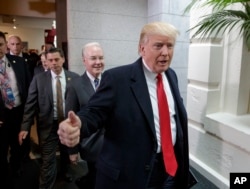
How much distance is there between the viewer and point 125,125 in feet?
3.91

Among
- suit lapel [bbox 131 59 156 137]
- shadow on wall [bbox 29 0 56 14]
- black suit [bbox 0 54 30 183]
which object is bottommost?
black suit [bbox 0 54 30 183]

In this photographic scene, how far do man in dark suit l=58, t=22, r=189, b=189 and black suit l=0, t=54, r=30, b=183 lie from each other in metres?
1.56

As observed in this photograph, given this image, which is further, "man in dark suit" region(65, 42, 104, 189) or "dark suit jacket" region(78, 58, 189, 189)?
"man in dark suit" region(65, 42, 104, 189)

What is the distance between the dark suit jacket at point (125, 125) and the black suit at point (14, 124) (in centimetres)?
161

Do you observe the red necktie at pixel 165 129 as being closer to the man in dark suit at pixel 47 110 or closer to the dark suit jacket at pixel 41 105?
the man in dark suit at pixel 47 110

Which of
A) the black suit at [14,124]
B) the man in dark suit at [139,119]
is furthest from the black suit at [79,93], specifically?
the black suit at [14,124]

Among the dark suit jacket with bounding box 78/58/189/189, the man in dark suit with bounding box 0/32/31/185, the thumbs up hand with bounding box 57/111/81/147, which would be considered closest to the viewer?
the thumbs up hand with bounding box 57/111/81/147

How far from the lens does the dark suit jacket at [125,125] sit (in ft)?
3.87

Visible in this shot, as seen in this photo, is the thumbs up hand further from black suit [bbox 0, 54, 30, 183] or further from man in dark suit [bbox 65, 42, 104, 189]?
black suit [bbox 0, 54, 30, 183]

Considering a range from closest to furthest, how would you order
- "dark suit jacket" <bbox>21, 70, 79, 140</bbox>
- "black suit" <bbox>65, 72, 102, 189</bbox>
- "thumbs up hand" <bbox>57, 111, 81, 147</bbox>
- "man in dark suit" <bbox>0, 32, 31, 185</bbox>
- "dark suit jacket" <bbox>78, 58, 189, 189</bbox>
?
1. "thumbs up hand" <bbox>57, 111, 81, 147</bbox>
2. "dark suit jacket" <bbox>78, 58, 189, 189</bbox>
3. "black suit" <bbox>65, 72, 102, 189</bbox>
4. "dark suit jacket" <bbox>21, 70, 79, 140</bbox>
5. "man in dark suit" <bbox>0, 32, 31, 185</bbox>

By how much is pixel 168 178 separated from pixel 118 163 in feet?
1.11

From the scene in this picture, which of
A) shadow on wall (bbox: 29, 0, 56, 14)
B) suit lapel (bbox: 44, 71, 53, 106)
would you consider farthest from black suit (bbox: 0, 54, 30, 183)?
shadow on wall (bbox: 29, 0, 56, 14)

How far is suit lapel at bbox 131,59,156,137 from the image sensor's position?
1190 mm

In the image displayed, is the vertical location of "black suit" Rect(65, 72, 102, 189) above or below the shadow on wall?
below
